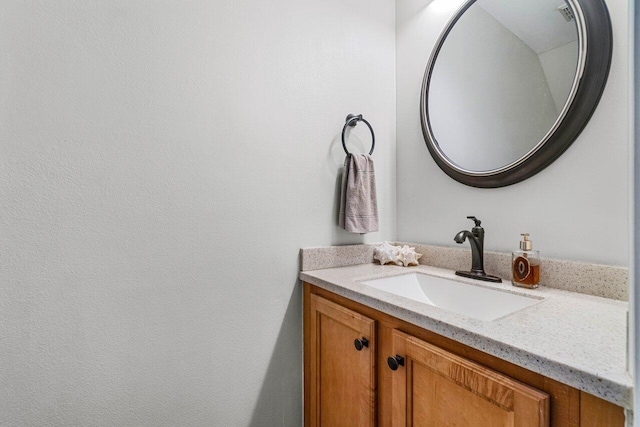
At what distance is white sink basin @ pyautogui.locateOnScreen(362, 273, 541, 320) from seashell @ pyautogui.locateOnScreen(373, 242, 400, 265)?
14 centimetres

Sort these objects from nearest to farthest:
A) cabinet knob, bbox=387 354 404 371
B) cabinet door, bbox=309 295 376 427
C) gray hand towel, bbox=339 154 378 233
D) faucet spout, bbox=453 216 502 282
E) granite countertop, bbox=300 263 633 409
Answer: granite countertop, bbox=300 263 633 409 → cabinet knob, bbox=387 354 404 371 → cabinet door, bbox=309 295 376 427 → faucet spout, bbox=453 216 502 282 → gray hand towel, bbox=339 154 378 233

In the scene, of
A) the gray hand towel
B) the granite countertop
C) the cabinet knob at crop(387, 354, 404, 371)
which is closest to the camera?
the granite countertop

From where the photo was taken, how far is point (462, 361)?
2.16ft

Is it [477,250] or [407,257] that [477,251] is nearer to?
[477,250]

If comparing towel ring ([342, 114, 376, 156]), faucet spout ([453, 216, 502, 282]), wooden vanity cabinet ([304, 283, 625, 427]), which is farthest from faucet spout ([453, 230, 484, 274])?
towel ring ([342, 114, 376, 156])

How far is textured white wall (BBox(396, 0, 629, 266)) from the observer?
34.0 inches

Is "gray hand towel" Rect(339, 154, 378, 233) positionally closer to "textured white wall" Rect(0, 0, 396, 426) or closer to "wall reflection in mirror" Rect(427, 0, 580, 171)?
"textured white wall" Rect(0, 0, 396, 426)

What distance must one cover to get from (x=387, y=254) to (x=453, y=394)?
738 mm

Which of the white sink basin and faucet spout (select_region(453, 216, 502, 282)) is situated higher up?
faucet spout (select_region(453, 216, 502, 282))

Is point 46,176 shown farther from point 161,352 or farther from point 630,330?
point 630,330

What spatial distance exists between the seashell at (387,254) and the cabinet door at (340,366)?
1.29 feet

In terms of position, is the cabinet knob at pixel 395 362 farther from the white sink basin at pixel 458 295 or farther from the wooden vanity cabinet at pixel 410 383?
the white sink basin at pixel 458 295

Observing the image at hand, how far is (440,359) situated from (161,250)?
88 centimetres

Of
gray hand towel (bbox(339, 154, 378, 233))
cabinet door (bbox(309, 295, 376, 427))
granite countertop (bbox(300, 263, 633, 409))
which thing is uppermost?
gray hand towel (bbox(339, 154, 378, 233))
